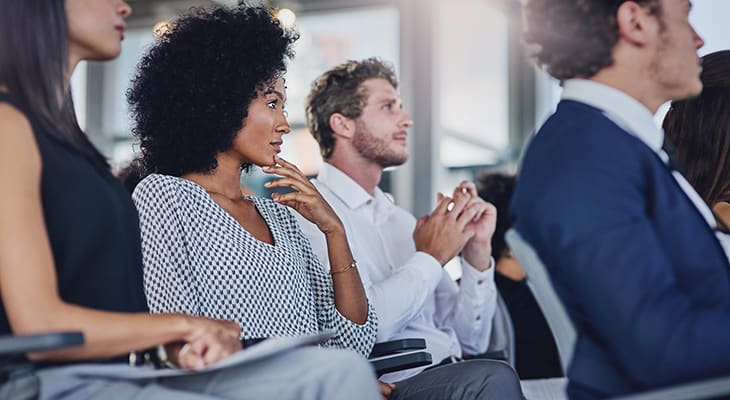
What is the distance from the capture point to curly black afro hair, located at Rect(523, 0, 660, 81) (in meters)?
1.53

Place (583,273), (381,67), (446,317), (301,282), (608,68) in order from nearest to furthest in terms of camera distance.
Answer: (583,273) → (608,68) → (301,282) → (446,317) → (381,67)

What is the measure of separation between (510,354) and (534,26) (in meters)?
1.74

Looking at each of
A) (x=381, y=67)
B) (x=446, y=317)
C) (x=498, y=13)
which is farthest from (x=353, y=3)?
(x=446, y=317)

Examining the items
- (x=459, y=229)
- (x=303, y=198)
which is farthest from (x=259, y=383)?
(x=459, y=229)

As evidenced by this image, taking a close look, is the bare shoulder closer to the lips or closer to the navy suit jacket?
the lips

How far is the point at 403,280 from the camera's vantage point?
2674mm

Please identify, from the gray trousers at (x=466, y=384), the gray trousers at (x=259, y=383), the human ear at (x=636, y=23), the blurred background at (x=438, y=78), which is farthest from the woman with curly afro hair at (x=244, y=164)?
the blurred background at (x=438, y=78)

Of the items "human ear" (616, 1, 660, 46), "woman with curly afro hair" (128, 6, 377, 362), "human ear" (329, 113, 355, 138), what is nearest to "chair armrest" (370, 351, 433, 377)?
"woman with curly afro hair" (128, 6, 377, 362)

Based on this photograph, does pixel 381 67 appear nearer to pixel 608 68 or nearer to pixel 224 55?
pixel 224 55

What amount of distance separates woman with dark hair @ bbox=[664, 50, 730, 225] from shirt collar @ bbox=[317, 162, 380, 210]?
3.42 ft

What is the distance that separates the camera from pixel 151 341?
1.42 metres

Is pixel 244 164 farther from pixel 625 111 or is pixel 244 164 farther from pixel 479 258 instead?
pixel 625 111

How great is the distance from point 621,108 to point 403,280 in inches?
49.8

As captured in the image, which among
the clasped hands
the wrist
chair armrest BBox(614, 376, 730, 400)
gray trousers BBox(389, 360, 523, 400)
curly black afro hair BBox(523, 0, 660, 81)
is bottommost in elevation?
gray trousers BBox(389, 360, 523, 400)
